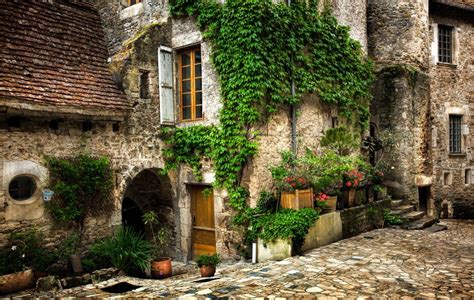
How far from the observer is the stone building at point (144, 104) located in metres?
7.20

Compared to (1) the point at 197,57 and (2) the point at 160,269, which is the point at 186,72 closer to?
(1) the point at 197,57

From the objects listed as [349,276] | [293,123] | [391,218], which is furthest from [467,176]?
[349,276]

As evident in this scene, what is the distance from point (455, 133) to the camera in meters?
14.3

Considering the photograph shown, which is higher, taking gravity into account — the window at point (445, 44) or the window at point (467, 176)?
the window at point (445, 44)

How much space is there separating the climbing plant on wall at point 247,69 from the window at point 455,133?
22.9 feet

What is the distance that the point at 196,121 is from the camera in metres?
8.98

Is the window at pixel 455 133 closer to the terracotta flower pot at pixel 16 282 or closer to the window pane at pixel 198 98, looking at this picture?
the window pane at pixel 198 98

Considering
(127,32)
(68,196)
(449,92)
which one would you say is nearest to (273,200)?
(68,196)

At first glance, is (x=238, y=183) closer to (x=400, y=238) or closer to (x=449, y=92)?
(x=400, y=238)

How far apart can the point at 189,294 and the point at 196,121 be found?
438cm

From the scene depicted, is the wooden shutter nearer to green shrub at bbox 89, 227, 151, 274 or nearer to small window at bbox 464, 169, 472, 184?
green shrub at bbox 89, 227, 151, 274

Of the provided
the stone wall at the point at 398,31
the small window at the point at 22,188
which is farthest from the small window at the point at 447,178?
the small window at the point at 22,188

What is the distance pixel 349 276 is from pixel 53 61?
23.1ft

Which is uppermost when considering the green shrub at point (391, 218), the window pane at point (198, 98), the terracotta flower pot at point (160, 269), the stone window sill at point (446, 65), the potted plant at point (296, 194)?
the stone window sill at point (446, 65)
